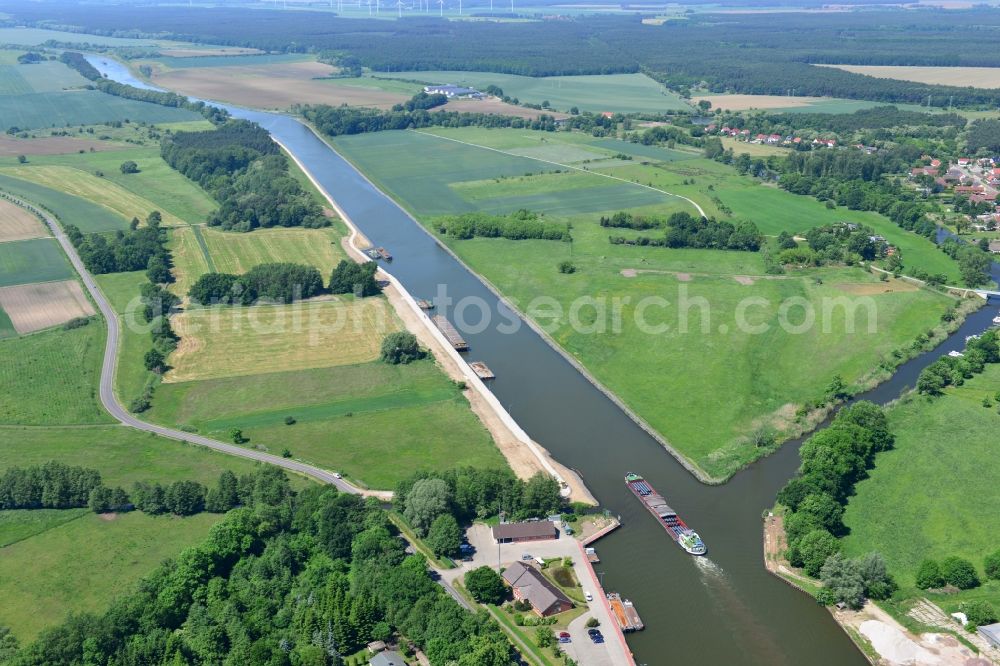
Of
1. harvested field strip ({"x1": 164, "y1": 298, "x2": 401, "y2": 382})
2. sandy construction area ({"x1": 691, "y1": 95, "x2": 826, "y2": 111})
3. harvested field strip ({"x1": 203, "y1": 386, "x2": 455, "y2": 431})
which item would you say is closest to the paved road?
harvested field strip ({"x1": 203, "y1": 386, "x2": 455, "y2": 431})

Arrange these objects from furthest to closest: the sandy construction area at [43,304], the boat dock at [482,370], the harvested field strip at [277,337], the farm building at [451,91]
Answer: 1. the farm building at [451,91]
2. the sandy construction area at [43,304]
3. the harvested field strip at [277,337]
4. the boat dock at [482,370]

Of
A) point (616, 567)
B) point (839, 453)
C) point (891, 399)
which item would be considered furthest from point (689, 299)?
point (616, 567)

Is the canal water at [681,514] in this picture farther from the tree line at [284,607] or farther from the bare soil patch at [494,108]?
the bare soil patch at [494,108]

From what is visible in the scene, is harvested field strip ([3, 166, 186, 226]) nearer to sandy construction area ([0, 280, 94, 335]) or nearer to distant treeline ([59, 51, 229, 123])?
sandy construction area ([0, 280, 94, 335])

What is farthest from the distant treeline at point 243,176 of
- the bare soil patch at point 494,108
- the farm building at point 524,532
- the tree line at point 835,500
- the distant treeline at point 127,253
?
the tree line at point 835,500

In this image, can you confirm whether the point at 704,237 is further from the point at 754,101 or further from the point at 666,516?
the point at 754,101

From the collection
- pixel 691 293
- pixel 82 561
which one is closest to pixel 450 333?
pixel 691 293
